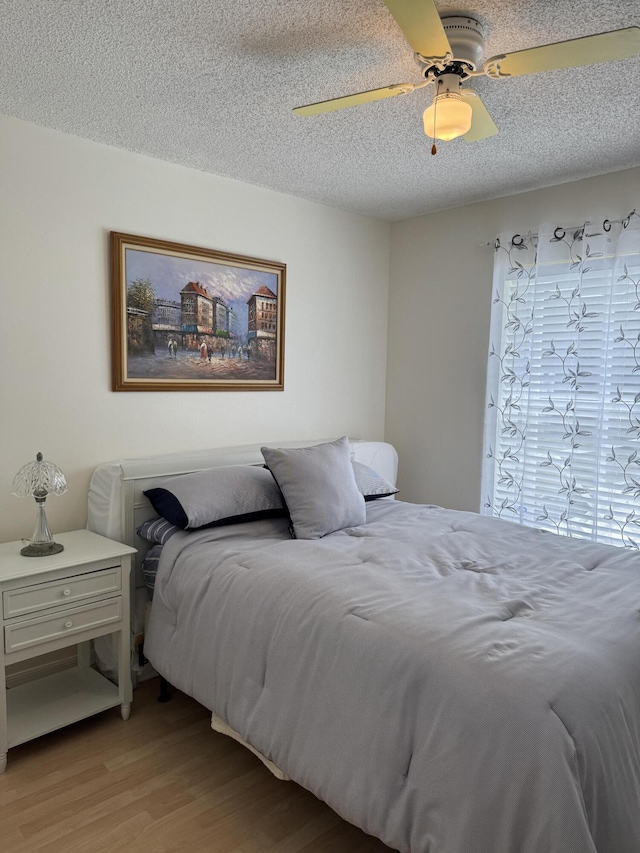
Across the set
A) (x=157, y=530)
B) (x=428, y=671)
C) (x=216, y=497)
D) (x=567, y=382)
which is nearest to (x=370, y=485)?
(x=216, y=497)

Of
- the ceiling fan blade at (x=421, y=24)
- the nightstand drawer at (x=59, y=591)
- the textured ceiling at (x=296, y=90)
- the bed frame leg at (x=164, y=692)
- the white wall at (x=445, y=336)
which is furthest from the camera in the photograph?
the white wall at (x=445, y=336)

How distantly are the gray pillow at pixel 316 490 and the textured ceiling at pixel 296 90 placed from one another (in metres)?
1.44

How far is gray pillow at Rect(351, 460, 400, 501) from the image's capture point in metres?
3.03

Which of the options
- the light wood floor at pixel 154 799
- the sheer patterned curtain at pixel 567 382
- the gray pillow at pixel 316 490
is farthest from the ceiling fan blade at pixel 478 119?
the light wood floor at pixel 154 799

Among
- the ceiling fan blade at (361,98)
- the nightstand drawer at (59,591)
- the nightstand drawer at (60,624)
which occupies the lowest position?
the nightstand drawer at (60,624)

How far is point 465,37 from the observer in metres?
1.79

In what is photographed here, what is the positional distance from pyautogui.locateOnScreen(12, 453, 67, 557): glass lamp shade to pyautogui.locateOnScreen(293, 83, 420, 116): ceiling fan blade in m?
1.64

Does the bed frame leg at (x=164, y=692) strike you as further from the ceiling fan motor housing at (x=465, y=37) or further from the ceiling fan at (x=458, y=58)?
the ceiling fan motor housing at (x=465, y=37)

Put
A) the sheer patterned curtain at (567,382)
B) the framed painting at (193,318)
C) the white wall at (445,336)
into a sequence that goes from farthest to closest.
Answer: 1. the white wall at (445,336)
2. the sheer patterned curtain at (567,382)
3. the framed painting at (193,318)

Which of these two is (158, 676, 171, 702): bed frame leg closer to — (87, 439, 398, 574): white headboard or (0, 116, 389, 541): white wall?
(87, 439, 398, 574): white headboard

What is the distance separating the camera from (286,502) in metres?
2.55

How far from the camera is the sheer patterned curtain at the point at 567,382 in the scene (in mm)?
2971

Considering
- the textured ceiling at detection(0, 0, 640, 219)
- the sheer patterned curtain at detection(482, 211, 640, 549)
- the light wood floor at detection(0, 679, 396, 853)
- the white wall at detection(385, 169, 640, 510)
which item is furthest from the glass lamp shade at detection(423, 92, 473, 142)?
the light wood floor at detection(0, 679, 396, 853)

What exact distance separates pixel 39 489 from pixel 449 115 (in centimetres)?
200
